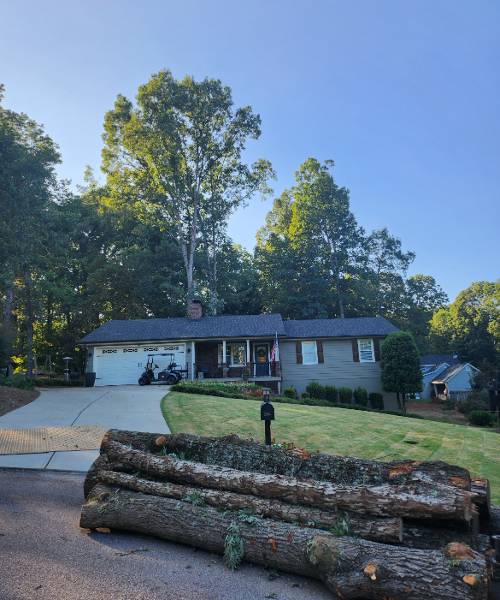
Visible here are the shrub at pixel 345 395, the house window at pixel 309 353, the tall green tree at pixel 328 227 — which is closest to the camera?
the shrub at pixel 345 395

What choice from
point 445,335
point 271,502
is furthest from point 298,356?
point 445,335

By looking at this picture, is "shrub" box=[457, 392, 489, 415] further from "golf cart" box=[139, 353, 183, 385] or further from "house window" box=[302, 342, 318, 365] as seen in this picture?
"golf cart" box=[139, 353, 183, 385]

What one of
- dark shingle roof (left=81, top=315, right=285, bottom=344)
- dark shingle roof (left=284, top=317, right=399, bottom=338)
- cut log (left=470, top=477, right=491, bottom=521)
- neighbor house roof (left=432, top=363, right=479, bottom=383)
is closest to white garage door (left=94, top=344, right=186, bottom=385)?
dark shingle roof (left=81, top=315, right=285, bottom=344)

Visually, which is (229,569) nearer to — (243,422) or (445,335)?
(243,422)

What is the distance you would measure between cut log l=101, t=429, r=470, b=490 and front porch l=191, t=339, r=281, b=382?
679 inches

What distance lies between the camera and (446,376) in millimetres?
33344

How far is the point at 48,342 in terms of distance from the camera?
30.4 metres

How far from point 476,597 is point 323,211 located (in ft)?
117

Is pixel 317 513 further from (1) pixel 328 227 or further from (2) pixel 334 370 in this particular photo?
(1) pixel 328 227

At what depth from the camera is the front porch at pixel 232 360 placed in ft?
74.7

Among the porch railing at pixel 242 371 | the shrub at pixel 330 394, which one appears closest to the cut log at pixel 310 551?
the shrub at pixel 330 394

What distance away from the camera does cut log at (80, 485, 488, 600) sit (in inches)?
114

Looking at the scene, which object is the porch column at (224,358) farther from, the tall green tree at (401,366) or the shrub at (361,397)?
the tall green tree at (401,366)

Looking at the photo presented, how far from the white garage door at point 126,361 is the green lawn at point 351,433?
10.5 m
